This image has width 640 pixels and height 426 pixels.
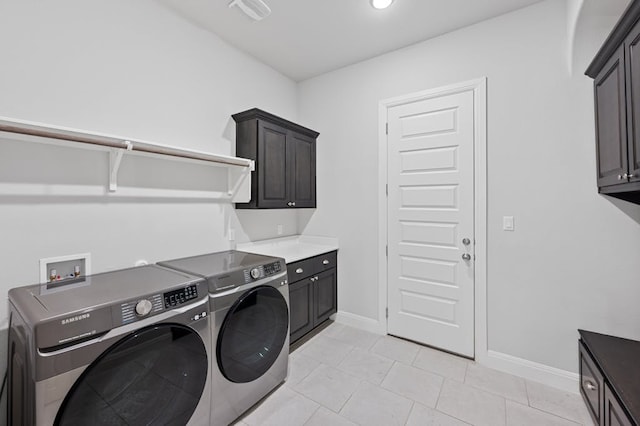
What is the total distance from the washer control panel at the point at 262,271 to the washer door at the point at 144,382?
438 mm

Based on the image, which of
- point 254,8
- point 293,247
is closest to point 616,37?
point 254,8

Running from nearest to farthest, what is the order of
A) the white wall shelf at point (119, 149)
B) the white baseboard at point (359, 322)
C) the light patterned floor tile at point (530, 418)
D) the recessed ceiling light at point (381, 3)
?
the white wall shelf at point (119, 149) → the light patterned floor tile at point (530, 418) → the recessed ceiling light at point (381, 3) → the white baseboard at point (359, 322)

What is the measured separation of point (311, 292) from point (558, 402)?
77.2 inches

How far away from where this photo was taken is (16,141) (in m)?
1.45

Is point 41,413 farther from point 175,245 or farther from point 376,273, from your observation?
point 376,273

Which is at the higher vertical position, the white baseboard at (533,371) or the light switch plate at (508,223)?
the light switch plate at (508,223)

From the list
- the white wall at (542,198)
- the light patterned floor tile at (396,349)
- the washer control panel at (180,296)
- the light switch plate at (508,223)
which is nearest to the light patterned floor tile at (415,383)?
the light patterned floor tile at (396,349)

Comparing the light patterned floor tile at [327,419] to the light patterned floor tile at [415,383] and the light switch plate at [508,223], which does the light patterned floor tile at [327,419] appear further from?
the light switch plate at [508,223]

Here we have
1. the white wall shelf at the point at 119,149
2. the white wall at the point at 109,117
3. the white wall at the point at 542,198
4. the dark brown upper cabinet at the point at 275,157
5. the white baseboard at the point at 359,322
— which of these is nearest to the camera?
the white wall shelf at the point at 119,149

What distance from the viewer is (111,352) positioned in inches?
44.2

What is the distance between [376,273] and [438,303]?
25.3 inches

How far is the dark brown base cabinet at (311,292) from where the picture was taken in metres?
2.46

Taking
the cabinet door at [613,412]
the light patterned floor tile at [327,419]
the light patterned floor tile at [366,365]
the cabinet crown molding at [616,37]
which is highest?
the cabinet crown molding at [616,37]

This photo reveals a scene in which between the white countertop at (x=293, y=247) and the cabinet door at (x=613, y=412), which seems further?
the white countertop at (x=293, y=247)
